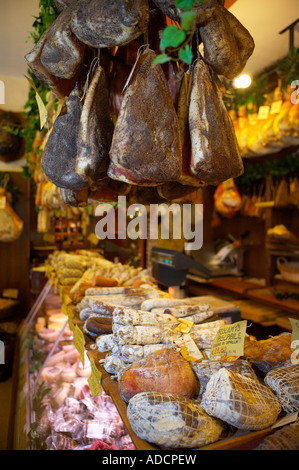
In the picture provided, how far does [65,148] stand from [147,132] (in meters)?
0.38

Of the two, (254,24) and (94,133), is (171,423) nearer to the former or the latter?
(94,133)

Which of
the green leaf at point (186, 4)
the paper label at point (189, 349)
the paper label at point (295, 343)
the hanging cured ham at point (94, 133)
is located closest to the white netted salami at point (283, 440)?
the paper label at point (295, 343)

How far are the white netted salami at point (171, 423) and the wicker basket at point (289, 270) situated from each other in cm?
345

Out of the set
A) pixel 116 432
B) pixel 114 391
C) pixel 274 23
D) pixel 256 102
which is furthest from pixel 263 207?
pixel 114 391

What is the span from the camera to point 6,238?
5684 millimetres

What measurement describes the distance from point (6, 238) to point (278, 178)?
15.2 feet

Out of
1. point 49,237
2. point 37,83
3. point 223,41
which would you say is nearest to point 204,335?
point 223,41

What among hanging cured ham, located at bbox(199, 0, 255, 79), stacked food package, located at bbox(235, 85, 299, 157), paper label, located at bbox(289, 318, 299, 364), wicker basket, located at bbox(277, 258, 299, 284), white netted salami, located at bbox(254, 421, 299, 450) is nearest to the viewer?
white netted salami, located at bbox(254, 421, 299, 450)

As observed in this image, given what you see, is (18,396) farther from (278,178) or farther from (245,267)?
(278,178)

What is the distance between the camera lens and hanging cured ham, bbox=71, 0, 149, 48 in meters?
0.97

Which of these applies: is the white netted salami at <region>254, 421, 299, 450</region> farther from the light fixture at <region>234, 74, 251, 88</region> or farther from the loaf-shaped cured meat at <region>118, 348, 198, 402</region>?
the light fixture at <region>234, 74, 251, 88</region>

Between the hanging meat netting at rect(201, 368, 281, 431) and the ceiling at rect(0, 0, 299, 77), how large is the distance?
8.00ft

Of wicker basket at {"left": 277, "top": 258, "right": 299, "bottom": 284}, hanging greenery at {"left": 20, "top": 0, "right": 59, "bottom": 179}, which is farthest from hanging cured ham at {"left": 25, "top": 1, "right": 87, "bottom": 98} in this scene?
wicker basket at {"left": 277, "top": 258, "right": 299, "bottom": 284}

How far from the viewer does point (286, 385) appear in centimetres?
115
